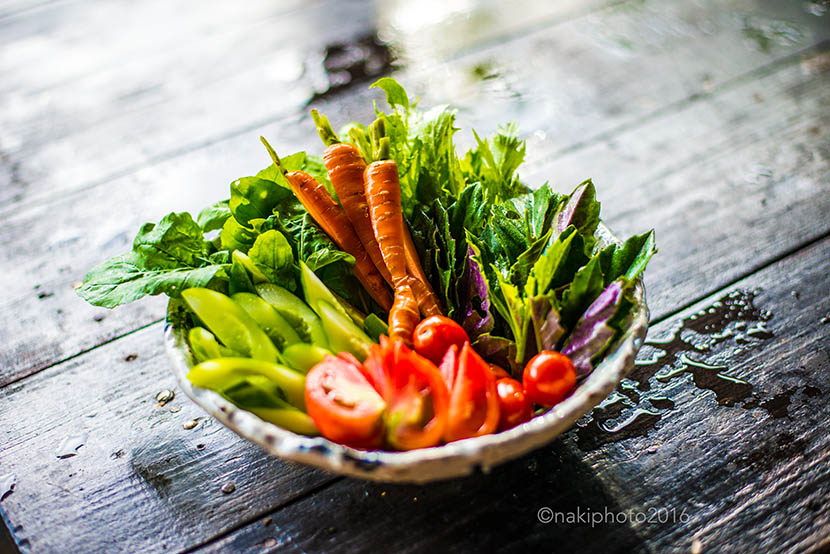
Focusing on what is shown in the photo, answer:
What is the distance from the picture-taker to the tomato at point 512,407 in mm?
663

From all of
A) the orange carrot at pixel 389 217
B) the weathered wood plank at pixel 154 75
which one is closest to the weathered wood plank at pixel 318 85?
the weathered wood plank at pixel 154 75

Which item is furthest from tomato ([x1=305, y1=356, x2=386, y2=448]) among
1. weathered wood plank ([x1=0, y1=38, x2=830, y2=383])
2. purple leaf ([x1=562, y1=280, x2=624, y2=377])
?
weathered wood plank ([x1=0, y1=38, x2=830, y2=383])

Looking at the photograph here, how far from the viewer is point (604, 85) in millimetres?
1529

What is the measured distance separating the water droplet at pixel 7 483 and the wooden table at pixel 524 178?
0.01m

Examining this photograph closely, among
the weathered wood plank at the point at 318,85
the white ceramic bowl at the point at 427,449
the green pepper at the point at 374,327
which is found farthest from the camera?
the weathered wood plank at the point at 318,85

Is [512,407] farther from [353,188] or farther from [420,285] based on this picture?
[353,188]

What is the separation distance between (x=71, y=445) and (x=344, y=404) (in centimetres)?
→ 42

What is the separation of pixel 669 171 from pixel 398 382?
2.72 feet

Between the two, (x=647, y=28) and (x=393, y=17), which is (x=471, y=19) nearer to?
(x=393, y=17)

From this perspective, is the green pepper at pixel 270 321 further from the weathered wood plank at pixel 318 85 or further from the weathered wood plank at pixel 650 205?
the weathered wood plank at pixel 318 85

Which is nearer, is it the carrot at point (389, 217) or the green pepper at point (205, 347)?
the green pepper at point (205, 347)

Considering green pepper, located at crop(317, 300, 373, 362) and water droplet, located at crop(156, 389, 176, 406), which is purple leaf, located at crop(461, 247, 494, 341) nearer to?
green pepper, located at crop(317, 300, 373, 362)

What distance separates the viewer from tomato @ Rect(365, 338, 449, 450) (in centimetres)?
61

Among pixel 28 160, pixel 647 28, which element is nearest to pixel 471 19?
pixel 647 28
